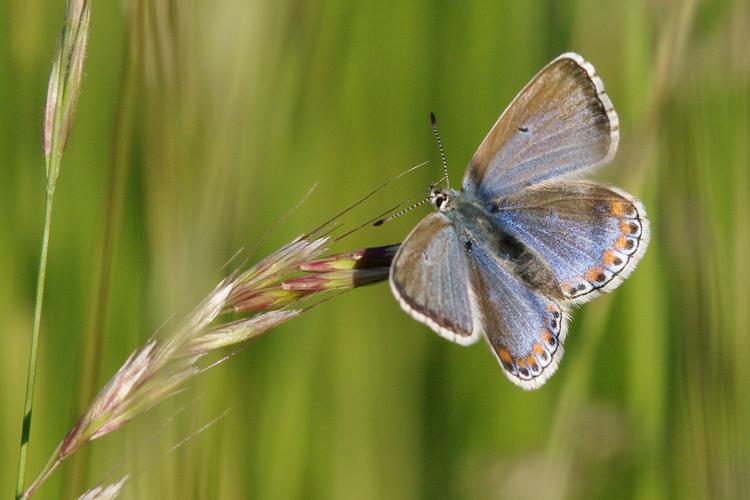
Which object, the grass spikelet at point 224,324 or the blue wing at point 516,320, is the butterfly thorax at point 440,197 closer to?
the blue wing at point 516,320

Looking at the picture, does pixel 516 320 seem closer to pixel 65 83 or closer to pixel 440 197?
pixel 440 197

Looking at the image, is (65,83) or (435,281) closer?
(65,83)

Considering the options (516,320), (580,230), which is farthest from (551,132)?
(516,320)

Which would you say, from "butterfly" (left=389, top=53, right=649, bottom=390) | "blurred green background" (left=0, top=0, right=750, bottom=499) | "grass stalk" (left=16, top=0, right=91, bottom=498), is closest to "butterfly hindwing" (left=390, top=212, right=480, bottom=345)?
"butterfly" (left=389, top=53, right=649, bottom=390)

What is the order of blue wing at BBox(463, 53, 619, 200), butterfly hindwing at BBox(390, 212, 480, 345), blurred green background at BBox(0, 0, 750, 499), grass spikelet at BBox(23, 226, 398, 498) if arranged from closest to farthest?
grass spikelet at BBox(23, 226, 398, 498) → butterfly hindwing at BBox(390, 212, 480, 345) → blurred green background at BBox(0, 0, 750, 499) → blue wing at BBox(463, 53, 619, 200)

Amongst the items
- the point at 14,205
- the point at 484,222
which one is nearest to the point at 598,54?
the point at 484,222

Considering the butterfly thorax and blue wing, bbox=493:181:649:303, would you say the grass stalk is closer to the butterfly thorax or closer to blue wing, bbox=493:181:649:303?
the butterfly thorax
